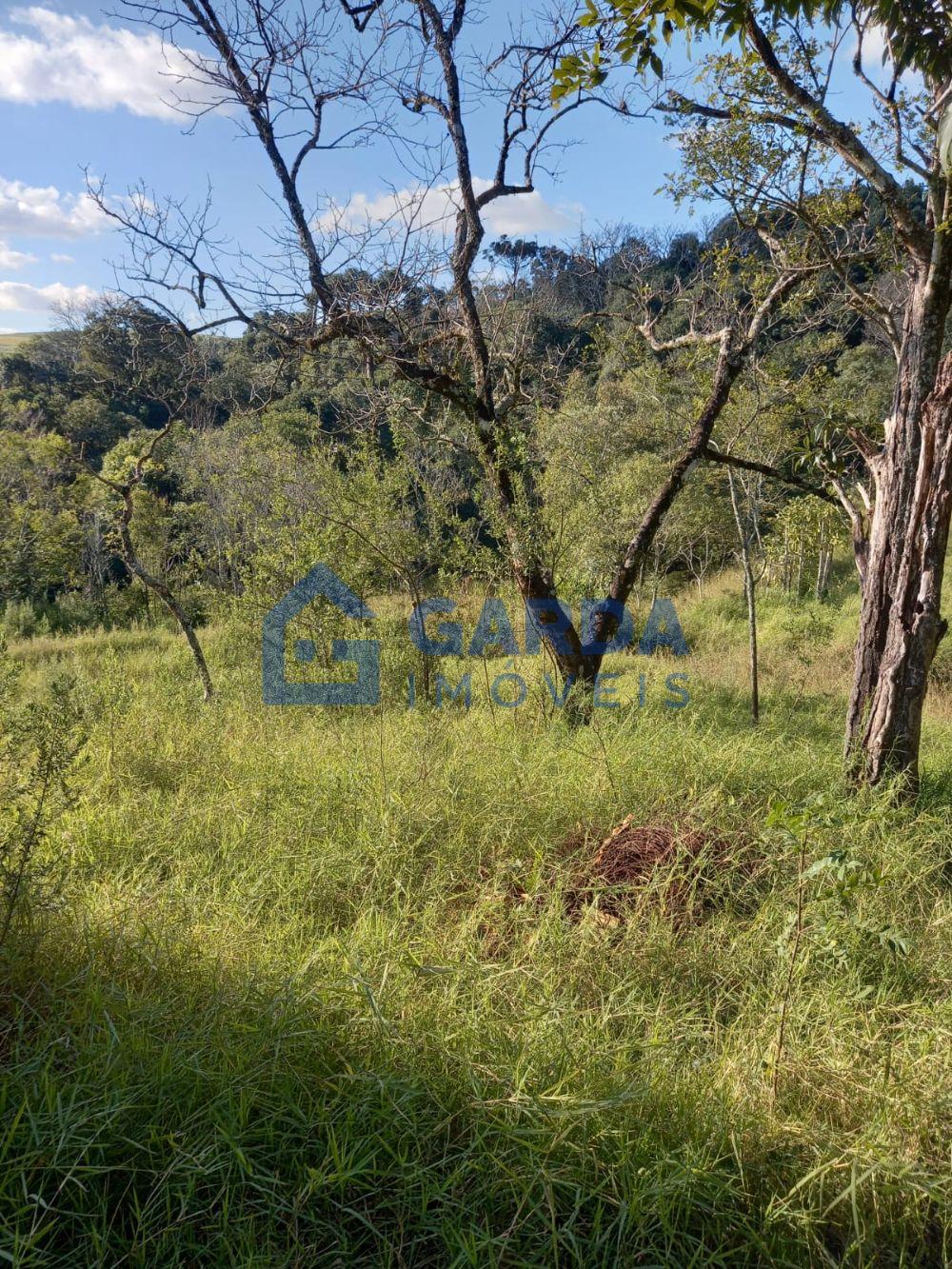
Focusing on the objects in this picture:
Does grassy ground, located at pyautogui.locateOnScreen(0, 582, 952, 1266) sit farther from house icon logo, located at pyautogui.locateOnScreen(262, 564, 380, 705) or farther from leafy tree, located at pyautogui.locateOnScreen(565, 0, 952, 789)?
house icon logo, located at pyautogui.locateOnScreen(262, 564, 380, 705)

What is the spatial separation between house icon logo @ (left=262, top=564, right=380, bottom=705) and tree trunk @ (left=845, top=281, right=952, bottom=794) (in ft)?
15.1

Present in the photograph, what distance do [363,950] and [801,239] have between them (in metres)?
6.13

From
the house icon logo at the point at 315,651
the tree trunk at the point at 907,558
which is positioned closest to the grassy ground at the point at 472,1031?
the tree trunk at the point at 907,558

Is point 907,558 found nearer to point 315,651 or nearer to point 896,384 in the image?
point 896,384

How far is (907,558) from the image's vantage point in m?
4.04

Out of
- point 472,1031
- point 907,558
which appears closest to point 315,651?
point 907,558

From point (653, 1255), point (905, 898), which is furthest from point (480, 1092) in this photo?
point (905, 898)

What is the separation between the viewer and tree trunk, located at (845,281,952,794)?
3.92m

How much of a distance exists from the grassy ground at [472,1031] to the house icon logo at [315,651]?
300cm

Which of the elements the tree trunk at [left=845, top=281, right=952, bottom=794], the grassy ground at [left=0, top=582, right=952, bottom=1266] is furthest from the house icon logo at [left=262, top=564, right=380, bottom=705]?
the tree trunk at [left=845, top=281, right=952, bottom=794]

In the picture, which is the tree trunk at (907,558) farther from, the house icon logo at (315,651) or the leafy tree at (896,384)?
the house icon logo at (315,651)

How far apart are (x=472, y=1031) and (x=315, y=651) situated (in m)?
5.72

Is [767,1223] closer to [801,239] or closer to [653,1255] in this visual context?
[653,1255]

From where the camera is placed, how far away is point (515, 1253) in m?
1.55
